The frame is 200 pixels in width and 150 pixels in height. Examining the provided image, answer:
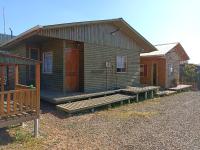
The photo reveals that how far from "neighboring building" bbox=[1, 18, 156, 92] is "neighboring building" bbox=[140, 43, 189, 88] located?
399 cm

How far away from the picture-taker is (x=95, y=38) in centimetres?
1271

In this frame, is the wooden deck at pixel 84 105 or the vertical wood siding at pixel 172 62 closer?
the wooden deck at pixel 84 105

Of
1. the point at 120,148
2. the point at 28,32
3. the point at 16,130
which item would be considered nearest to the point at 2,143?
the point at 16,130

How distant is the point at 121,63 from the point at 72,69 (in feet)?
13.0

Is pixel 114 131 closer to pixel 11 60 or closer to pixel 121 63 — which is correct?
pixel 11 60

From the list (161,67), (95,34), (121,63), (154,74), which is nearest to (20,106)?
(95,34)

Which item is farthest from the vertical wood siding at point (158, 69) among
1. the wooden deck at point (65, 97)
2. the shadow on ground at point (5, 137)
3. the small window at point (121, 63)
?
the shadow on ground at point (5, 137)

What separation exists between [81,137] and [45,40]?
8.06 m

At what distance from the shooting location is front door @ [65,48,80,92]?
12041 millimetres

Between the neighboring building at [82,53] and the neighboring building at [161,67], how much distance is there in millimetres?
3989

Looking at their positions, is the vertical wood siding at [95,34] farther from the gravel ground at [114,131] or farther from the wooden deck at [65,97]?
the gravel ground at [114,131]

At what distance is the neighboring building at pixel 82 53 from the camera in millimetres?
11500

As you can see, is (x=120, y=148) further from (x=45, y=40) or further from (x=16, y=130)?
(x=45, y=40)

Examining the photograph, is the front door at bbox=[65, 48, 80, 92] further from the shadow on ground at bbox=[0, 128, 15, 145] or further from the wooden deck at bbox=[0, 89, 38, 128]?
the shadow on ground at bbox=[0, 128, 15, 145]
